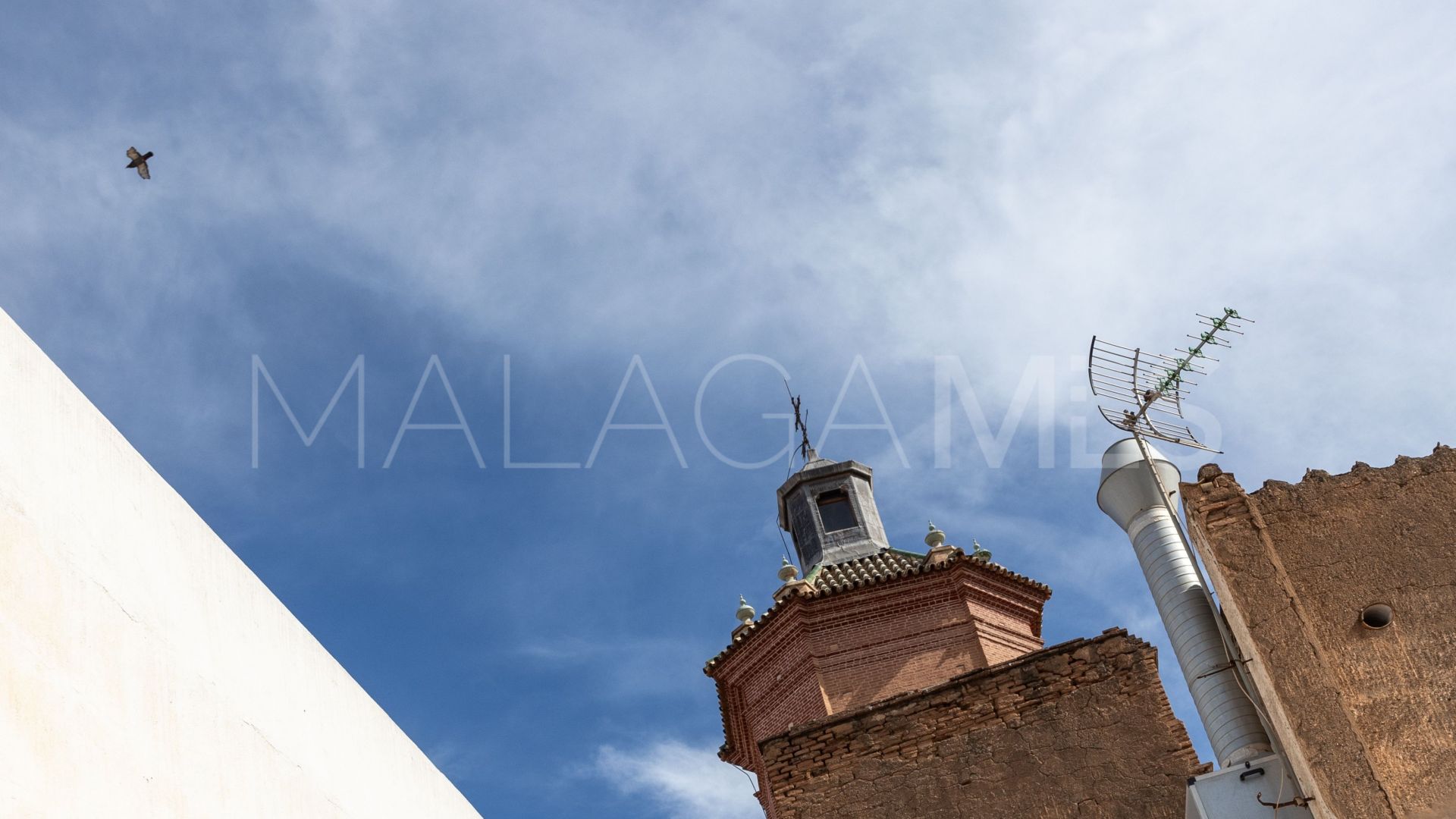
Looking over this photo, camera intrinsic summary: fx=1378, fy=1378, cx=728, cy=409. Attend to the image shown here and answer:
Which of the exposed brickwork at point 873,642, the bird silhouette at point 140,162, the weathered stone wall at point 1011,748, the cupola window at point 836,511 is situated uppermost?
the bird silhouette at point 140,162

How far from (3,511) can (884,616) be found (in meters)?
9.83

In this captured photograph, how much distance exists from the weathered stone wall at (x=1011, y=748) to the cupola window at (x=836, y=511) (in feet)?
17.5

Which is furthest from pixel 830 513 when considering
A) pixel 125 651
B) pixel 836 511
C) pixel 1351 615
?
pixel 125 651

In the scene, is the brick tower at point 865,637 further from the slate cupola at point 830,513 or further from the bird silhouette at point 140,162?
the bird silhouette at point 140,162

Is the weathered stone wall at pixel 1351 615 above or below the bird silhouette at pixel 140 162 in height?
below

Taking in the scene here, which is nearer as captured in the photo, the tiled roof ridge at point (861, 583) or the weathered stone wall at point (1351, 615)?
the weathered stone wall at point (1351, 615)

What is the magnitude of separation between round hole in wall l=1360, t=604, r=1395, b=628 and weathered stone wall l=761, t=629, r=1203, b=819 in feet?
7.22

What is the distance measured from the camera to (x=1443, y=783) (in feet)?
25.6

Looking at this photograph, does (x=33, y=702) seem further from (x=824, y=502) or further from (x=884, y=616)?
(x=824, y=502)

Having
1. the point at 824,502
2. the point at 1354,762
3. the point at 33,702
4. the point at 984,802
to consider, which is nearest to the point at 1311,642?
the point at 1354,762

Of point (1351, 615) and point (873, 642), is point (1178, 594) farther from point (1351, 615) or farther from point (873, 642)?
point (873, 642)

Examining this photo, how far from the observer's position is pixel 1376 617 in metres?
8.45

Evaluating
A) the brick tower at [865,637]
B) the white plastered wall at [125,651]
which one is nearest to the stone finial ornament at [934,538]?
the brick tower at [865,637]

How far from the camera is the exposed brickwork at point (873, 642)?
1402 centimetres
